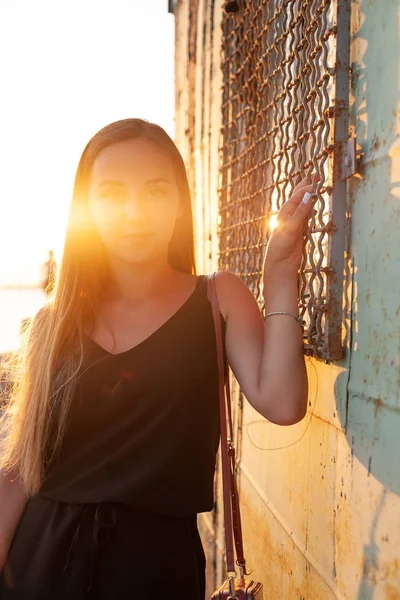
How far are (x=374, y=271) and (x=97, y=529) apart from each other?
110cm

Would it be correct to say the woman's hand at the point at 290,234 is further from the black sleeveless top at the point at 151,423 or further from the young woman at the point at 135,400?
the black sleeveless top at the point at 151,423

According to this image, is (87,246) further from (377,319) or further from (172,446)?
(377,319)

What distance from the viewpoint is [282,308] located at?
174cm

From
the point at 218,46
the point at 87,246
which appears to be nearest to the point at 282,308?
the point at 87,246

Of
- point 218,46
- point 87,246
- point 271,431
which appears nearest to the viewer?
point 87,246

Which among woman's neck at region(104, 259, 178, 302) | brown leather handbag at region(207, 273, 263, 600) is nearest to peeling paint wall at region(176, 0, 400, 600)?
brown leather handbag at region(207, 273, 263, 600)

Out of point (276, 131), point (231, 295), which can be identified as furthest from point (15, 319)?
point (231, 295)

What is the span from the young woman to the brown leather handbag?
36 mm

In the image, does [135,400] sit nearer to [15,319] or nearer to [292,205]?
[292,205]

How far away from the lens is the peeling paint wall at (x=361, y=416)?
4.69ft

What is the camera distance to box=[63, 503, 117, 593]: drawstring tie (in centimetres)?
178

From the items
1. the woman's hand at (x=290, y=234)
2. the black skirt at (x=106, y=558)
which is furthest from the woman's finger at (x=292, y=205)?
the black skirt at (x=106, y=558)

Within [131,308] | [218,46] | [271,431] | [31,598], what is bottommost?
[31,598]

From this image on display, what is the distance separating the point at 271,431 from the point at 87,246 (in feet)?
3.62
